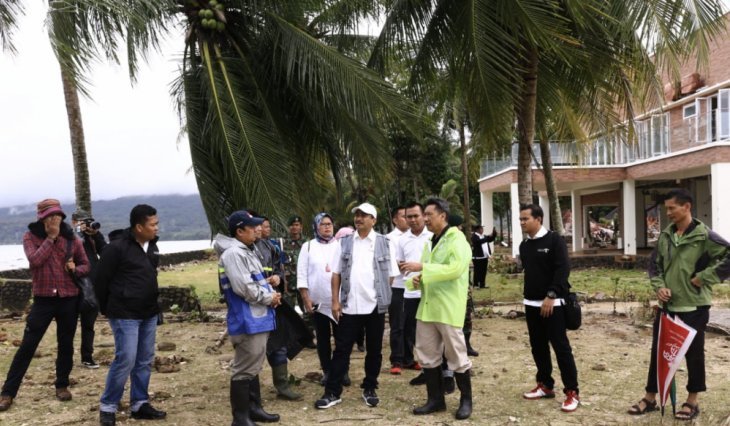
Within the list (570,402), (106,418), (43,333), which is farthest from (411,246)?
(43,333)

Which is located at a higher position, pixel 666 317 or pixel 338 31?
pixel 338 31

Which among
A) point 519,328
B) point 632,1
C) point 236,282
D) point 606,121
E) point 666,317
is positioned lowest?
point 519,328

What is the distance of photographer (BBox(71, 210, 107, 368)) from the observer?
7018mm

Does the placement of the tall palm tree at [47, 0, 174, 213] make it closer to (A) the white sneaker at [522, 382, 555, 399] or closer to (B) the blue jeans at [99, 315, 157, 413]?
(B) the blue jeans at [99, 315, 157, 413]

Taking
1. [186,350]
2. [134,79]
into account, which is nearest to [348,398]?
[186,350]

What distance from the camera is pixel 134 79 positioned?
8.16 meters

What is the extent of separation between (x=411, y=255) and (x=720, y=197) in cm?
1438

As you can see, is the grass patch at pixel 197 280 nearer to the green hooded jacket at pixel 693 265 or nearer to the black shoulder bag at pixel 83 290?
the black shoulder bag at pixel 83 290

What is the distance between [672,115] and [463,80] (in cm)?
1750

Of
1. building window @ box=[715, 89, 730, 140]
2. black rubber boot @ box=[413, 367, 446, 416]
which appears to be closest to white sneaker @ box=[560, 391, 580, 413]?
black rubber boot @ box=[413, 367, 446, 416]

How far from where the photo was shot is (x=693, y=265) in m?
4.79

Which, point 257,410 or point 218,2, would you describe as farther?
point 218,2

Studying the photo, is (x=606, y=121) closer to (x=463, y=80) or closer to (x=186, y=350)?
(x=463, y=80)

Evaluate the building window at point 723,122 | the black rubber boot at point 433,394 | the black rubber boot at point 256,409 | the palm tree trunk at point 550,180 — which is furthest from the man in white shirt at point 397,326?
the building window at point 723,122
